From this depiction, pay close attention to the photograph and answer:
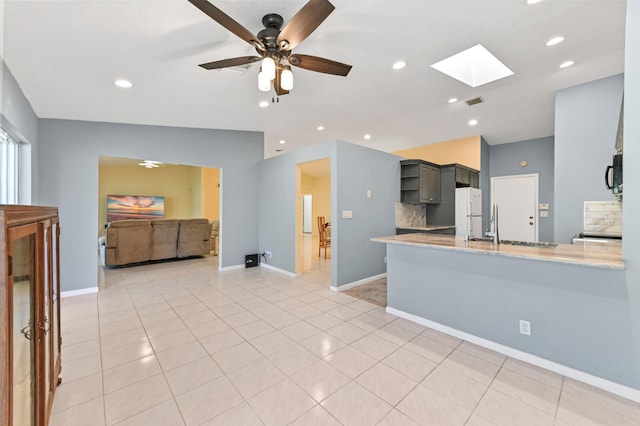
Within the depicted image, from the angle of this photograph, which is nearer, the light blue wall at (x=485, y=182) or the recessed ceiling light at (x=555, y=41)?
the recessed ceiling light at (x=555, y=41)

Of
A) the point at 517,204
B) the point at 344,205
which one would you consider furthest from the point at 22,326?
the point at 517,204

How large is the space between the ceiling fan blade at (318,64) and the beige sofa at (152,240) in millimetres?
5034

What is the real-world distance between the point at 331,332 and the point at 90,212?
3971 mm

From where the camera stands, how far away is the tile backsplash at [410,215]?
16.8 feet

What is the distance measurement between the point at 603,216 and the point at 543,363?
2393 millimetres

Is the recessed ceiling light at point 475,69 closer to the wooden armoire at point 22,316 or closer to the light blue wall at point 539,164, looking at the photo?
the wooden armoire at point 22,316

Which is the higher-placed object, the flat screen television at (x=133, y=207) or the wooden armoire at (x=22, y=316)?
the flat screen television at (x=133, y=207)

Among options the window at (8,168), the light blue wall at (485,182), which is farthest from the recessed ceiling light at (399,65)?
the light blue wall at (485,182)

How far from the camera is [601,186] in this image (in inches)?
128

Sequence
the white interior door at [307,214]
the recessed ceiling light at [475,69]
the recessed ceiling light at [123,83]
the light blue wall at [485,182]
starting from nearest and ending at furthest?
1. the recessed ceiling light at [123,83]
2. the recessed ceiling light at [475,69]
3. the light blue wall at [485,182]
4. the white interior door at [307,214]

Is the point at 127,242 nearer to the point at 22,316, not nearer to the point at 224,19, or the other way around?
the point at 22,316

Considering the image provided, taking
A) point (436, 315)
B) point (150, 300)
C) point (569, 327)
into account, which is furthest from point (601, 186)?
point (150, 300)

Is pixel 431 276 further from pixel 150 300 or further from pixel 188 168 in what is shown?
pixel 188 168

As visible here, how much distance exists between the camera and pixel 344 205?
→ 4.07 m
